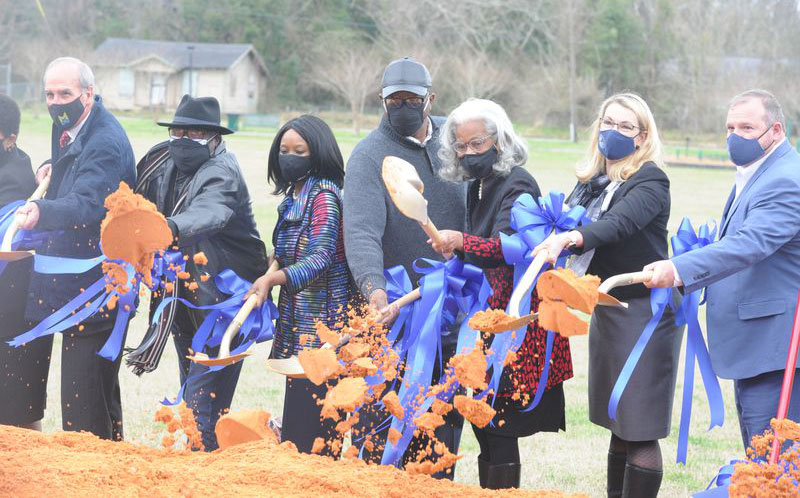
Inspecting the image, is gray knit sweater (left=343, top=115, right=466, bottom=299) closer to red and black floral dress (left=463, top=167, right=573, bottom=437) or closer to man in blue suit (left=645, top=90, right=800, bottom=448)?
red and black floral dress (left=463, top=167, right=573, bottom=437)

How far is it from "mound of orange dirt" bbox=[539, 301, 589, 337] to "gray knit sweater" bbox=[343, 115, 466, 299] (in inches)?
36.5

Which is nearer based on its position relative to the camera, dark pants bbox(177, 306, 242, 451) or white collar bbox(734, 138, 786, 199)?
white collar bbox(734, 138, 786, 199)

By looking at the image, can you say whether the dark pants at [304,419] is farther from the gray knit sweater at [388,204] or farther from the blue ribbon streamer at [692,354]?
the blue ribbon streamer at [692,354]

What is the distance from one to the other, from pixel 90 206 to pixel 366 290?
4.57 ft

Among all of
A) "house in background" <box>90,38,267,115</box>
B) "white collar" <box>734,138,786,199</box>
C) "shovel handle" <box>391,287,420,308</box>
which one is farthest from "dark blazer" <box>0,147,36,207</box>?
"house in background" <box>90,38,267,115</box>

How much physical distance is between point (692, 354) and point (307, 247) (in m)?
1.69

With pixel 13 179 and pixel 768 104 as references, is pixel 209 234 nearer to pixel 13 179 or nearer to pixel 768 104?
pixel 13 179

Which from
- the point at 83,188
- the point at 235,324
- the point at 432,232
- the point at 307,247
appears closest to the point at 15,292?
the point at 83,188

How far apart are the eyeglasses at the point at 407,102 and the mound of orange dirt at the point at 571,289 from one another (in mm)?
1182

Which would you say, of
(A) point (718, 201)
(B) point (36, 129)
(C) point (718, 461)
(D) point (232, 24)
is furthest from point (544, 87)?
(C) point (718, 461)

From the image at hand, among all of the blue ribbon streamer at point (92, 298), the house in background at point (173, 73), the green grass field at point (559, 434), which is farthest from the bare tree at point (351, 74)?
the blue ribbon streamer at point (92, 298)

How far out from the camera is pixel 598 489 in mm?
5145

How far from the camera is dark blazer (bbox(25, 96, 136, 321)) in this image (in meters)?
4.55

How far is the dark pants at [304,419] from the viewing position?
439cm
